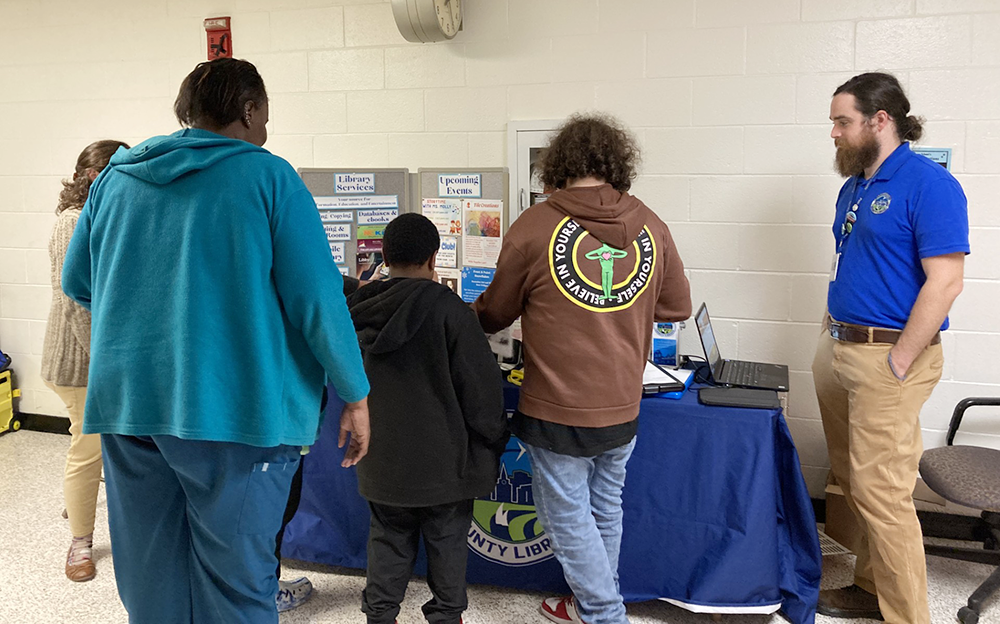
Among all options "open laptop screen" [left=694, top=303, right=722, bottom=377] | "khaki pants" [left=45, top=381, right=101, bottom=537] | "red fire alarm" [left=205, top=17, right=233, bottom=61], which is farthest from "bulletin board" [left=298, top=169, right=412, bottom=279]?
"open laptop screen" [left=694, top=303, right=722, bottom=377]

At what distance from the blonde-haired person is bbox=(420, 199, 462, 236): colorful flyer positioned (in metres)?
1.17

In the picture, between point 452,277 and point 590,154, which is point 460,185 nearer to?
point 452,277

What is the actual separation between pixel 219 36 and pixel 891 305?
2.92m

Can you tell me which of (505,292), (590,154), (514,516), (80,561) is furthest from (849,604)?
(80,561)

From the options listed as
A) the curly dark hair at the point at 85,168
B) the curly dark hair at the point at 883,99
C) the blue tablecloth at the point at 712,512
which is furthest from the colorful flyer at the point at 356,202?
the curly dark hair at the point at 883,99

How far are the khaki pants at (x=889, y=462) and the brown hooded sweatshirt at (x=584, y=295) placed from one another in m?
0.68

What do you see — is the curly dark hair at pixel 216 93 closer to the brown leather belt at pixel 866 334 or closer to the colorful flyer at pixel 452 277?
the colorful flyer at pixel 452 277

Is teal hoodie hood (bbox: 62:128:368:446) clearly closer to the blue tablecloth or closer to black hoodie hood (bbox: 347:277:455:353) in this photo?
black hoodie hood (bbox: 347:277:455:353)

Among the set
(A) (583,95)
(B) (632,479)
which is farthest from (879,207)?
(A) (583,95)

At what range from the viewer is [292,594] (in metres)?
2.40

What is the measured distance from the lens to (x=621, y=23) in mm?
2822

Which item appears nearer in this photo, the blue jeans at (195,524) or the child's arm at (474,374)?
the blue jeans at (195,524)

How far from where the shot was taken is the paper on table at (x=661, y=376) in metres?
2.31

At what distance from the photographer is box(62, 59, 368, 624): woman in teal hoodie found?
4.81 ft
